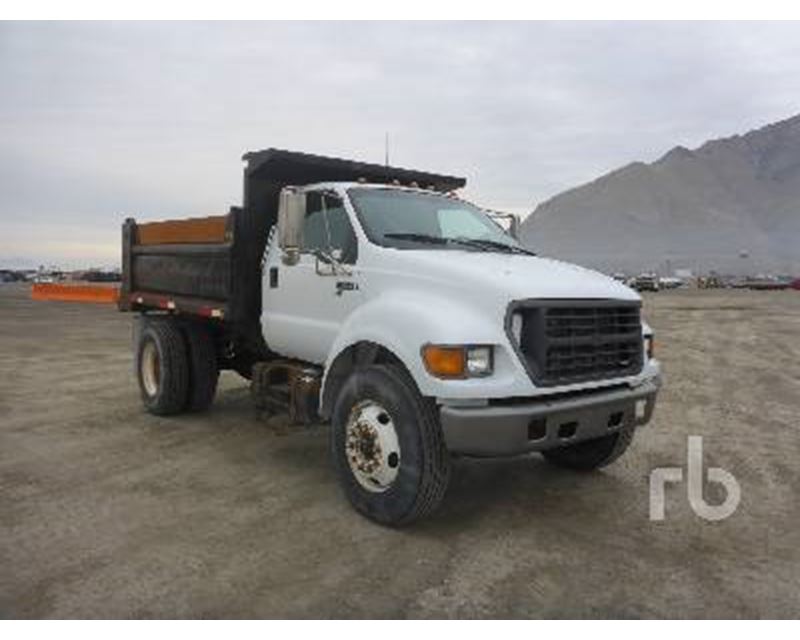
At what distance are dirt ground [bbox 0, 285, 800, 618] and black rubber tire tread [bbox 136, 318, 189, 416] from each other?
7.9 inches

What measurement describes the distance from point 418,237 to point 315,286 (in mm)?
901

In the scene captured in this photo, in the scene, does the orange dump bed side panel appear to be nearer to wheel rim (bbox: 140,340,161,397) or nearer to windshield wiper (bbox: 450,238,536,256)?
wheel rim (bbox: 140,340,161,397)

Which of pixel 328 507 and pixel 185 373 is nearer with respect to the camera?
pixel 328 507

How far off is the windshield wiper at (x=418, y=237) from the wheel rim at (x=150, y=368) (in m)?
3.63

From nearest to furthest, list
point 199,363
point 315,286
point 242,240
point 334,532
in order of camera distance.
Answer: point 334,532 → point 315,286 → point 242,240 → point 199,363

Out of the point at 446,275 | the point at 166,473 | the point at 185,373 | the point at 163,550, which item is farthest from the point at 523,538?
the point at 185,373

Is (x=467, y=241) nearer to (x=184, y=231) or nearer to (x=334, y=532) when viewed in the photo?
(x=334, y=532)

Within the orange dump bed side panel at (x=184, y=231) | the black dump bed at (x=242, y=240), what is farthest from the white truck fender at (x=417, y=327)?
the orange dump bed side panel at (x=184, y=231)

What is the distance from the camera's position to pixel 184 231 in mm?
8078

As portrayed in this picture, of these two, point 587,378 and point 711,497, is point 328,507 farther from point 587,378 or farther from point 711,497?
point 711,497

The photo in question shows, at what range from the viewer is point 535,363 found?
4.97m

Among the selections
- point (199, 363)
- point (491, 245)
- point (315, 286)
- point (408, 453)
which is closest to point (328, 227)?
point (315, 286)

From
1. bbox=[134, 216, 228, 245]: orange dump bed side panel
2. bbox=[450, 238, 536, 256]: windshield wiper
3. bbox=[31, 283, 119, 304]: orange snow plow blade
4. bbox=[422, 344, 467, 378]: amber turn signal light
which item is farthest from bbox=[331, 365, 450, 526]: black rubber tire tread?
bbox=[31, 283, 119, 304]: orange snow plow blade

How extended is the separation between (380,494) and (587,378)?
60.9 inches
